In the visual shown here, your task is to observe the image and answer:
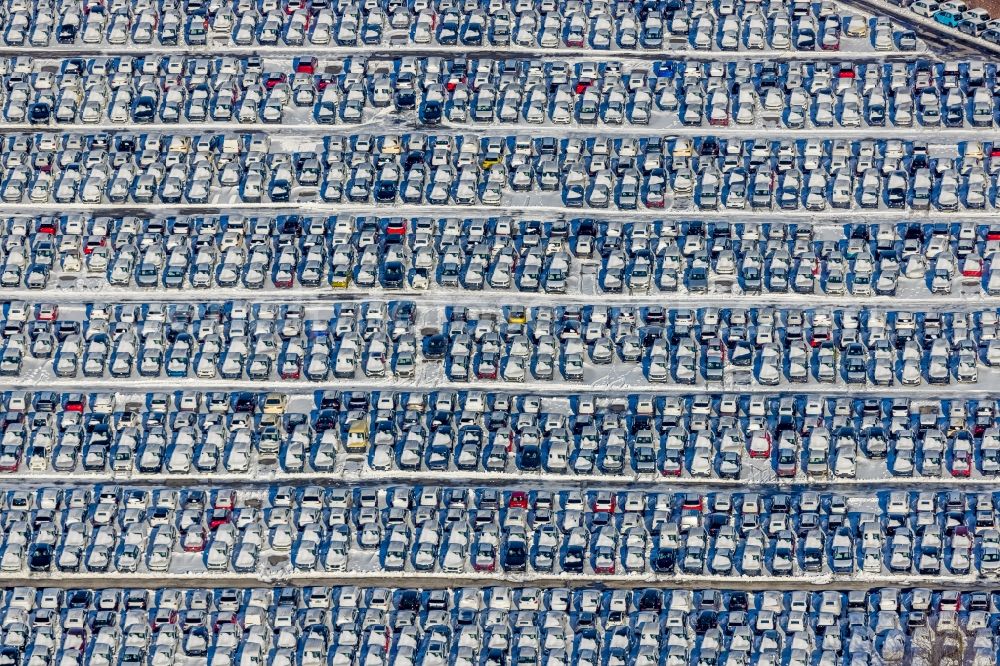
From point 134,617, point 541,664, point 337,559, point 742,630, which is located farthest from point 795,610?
point 134,617

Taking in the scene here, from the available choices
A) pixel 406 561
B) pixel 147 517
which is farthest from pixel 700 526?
pixel 147 517

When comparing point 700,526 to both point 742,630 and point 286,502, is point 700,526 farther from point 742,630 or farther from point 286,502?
point 286,502

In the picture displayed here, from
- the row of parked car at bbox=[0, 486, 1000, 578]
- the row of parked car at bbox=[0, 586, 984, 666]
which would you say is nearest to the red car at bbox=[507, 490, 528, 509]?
the row of parked car at bbox=[0, 486, 1000, 578]

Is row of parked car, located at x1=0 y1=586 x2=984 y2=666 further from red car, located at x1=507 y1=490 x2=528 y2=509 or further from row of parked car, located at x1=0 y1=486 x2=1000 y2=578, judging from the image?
red car, located at x1=507 y1=490 x2=528 y2=509

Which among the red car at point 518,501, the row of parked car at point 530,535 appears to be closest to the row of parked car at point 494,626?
the row of parked car at point 530,535

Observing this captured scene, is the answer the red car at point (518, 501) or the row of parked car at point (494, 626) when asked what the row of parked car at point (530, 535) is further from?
the row of parked car at point (494, 626)
